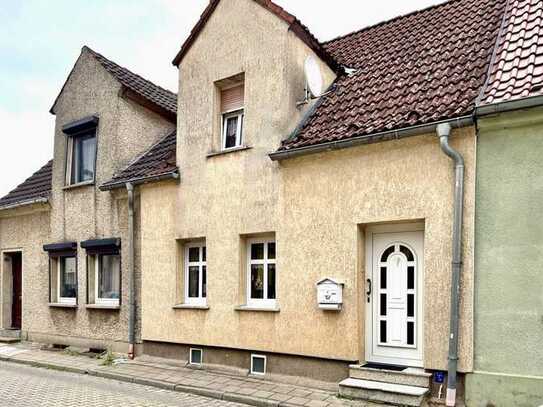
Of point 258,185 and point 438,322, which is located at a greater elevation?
point 258,185

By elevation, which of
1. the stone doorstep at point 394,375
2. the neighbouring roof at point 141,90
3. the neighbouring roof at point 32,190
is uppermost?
the neighbouring roof at point 141,90

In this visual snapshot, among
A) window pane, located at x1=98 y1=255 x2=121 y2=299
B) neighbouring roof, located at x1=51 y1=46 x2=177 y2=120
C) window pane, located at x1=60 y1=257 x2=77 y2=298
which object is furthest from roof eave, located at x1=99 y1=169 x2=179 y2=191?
window pane, located at x1=60 y1=257 x2=77 y2=298

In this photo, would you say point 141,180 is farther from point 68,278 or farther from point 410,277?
point 410,277

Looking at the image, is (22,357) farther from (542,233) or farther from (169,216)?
(542,233)

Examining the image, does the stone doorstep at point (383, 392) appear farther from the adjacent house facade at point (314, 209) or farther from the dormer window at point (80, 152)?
the dormer window at point (80, 152)

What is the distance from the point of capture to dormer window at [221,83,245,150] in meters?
10.3

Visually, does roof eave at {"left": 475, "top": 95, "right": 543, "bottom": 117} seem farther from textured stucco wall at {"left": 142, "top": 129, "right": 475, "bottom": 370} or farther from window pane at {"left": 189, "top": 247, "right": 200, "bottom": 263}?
window pane at {"left": 189, "top": 247, "right": 200, "bottom": 263}

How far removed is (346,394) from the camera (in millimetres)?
7582

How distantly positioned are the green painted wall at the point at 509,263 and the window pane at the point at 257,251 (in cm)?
389

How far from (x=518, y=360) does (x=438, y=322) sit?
106 centimetres

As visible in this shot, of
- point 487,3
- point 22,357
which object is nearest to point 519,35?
point 487,3

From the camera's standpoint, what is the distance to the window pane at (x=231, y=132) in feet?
34.1

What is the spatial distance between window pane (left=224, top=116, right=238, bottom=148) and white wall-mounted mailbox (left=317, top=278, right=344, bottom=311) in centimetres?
351

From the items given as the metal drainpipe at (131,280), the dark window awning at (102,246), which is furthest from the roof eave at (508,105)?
the dark window awning at (102,246)
